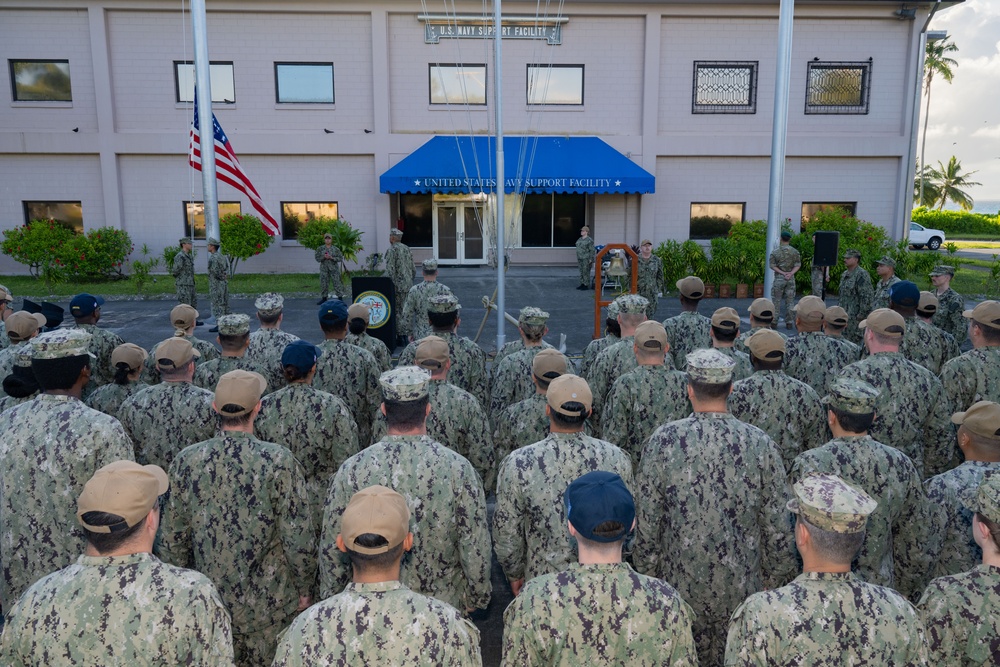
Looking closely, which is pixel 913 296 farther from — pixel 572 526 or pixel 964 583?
pixel 572 526

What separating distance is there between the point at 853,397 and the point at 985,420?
2.07 feet

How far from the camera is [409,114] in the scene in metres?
24.5

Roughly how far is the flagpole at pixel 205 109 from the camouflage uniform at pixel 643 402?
11.5 meters

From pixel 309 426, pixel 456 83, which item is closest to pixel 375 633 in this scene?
pixel 309 426

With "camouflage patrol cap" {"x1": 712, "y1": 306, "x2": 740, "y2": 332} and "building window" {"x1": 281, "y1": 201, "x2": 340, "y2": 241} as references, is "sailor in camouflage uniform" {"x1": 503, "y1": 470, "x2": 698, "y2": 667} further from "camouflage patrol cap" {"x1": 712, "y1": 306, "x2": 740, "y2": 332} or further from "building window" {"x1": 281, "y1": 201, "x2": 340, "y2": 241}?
"building window" {"x1": 281, "y1": 201, "x2": 340, "y2": 241}

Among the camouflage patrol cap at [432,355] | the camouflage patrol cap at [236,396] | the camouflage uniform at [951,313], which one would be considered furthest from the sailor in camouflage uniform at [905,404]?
the camouflage uniform at [951,313]

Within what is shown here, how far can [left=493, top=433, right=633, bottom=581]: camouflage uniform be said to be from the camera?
3.66m

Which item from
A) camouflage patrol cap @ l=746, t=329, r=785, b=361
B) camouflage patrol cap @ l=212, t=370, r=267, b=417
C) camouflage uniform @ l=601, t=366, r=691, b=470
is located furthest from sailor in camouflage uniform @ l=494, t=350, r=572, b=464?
camouflage patrol cap @ l=212, t=370, r=267, b=417

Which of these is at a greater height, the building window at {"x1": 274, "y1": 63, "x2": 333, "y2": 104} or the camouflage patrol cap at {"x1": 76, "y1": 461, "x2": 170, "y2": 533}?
the building window at {"x1": 274, "y1": 63, "x2": 333, "y2": 104}

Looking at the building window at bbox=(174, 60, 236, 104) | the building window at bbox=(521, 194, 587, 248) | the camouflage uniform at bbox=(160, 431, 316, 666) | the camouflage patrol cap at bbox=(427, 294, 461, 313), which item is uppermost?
the building window at bbox=(174, 60, 236, 104)

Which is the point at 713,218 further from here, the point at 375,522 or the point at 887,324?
the point at 375,522

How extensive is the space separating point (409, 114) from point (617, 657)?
23720mm

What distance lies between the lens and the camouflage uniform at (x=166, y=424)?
15.9 ft

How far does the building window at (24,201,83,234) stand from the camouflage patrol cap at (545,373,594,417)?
25.5 m
